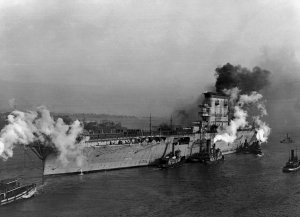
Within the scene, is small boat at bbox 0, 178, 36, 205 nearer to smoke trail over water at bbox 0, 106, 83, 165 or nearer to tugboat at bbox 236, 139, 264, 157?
smoke trail over water at bbox 0, 106, 83, 165

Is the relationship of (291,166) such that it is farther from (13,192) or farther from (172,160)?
(13,192)

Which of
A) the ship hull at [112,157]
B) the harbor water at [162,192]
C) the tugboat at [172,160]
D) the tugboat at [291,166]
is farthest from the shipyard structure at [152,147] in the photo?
the tugboat at [291,166]

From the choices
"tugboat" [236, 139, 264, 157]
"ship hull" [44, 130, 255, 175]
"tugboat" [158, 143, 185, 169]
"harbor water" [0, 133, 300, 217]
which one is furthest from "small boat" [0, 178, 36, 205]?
"tugboat" [236, 139, 264, 157]

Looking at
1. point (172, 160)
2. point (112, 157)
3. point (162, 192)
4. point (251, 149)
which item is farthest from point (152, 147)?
point (251, 149)

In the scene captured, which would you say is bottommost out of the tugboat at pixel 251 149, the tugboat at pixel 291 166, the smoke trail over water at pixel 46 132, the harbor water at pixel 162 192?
the harbor water at pixel 162 192

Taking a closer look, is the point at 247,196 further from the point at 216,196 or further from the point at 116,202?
the point at 116,202

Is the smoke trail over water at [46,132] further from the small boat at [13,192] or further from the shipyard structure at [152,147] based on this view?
the small boat at [13,192]
